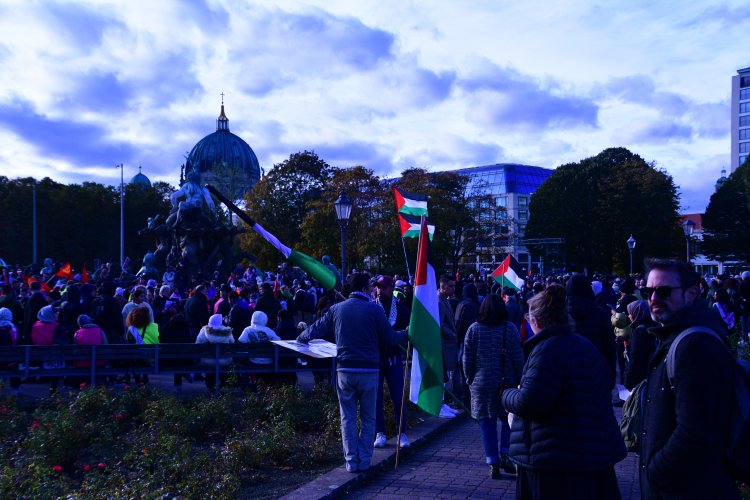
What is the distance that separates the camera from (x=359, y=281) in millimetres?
7395

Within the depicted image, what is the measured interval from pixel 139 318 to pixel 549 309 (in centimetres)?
909

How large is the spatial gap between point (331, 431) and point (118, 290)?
968 cm

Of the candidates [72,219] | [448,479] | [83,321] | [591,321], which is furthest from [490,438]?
[72,219]

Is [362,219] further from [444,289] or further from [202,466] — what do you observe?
[202,466]

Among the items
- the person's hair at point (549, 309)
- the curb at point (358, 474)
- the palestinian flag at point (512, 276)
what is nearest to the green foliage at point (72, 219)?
the palestinian flag at point (512, 276)

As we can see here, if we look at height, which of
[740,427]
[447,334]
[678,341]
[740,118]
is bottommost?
[447,334]

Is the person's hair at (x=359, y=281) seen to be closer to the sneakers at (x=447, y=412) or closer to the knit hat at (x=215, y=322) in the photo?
the sneakers at (x=447, y=412)

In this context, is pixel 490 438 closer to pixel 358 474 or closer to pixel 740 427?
pixel 358 474

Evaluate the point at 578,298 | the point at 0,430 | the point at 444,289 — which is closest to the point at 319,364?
the point at 444,289

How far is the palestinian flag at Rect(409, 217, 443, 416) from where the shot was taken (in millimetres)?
7043

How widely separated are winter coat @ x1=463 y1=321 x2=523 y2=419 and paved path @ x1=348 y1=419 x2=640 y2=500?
685 mm

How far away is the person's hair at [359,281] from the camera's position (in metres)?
7.31

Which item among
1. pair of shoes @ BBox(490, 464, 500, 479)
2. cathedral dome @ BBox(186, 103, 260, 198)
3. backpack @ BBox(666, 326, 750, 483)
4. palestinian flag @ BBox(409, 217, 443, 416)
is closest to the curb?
palestinian flag @ BBox(409, 217, 443, 416)

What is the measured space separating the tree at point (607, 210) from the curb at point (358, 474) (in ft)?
168
